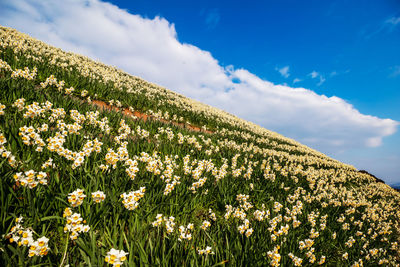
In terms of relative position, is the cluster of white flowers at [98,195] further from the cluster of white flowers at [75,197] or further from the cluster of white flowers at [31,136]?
the cluster of white flowers at [31,136]

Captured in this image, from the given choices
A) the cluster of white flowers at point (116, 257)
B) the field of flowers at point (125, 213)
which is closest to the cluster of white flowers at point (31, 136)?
the field of flowers at point (125, 213)

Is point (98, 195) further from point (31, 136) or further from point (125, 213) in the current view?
point (31, 136)

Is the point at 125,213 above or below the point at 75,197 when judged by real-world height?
below

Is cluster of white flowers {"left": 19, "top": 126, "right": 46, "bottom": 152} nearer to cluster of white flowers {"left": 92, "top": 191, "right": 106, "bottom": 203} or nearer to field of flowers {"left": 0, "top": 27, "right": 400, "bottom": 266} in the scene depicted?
field of flowers {"left": 0, "top": 27, "right": 400, "bottom": 266}

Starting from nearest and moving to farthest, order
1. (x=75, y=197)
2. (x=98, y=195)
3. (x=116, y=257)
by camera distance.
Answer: (x=116, y=257) → (x=75, y=197) → (x=98, y=195)

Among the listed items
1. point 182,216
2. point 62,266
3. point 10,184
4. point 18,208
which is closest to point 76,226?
point 62,266

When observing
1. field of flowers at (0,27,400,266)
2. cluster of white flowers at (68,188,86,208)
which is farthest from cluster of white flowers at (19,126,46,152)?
cluster of white flowers at (68,188,86,208)

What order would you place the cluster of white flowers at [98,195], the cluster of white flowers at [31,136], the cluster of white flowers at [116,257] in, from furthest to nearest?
the cluster of white flowers at [31,136], the cluster of white flowers at [98,195], the cluster of white flowers at [116,257]

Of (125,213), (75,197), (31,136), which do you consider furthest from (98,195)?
(31,136)

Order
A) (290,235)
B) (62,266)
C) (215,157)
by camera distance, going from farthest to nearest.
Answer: (215,157) < (290,235) < (62,266)

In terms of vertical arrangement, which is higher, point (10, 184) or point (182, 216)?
point (10, 184)

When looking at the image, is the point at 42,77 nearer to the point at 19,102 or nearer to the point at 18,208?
the point at 19,102

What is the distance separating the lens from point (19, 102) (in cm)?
424

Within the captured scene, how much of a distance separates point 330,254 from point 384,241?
3481mm
